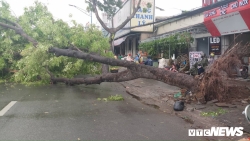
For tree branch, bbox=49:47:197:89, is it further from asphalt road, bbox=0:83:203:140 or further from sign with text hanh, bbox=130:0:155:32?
sign with text hanh, bbox=130:0:155:32

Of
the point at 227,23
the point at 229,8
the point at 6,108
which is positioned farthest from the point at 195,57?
the point at 6,108

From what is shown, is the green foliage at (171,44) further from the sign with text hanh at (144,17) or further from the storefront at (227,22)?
the sign with text hanh at (144,17)

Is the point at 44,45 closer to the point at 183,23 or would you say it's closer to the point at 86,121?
the point at 86,121

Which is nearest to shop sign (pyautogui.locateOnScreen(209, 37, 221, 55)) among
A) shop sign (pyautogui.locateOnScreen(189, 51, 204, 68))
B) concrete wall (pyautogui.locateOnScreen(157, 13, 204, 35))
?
shop sign (pyautogui.locateOnScreen(189, 51, 204, 68))

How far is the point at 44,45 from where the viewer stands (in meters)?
10.1

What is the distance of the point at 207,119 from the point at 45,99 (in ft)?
17.8

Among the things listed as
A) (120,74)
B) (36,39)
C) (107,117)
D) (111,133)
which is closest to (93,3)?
(36,39)

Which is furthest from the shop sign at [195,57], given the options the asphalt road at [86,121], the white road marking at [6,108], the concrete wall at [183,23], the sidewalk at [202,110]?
the white road marking at [6,108]

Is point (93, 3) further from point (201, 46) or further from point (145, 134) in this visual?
point (145, 134)

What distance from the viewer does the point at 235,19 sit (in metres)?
10.3

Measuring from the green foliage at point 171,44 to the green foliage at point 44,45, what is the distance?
4542mm

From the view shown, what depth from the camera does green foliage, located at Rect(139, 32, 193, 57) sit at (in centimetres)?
1379

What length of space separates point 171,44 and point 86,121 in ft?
33.7

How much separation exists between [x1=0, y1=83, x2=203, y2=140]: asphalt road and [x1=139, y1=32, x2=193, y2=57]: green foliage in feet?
23.3
